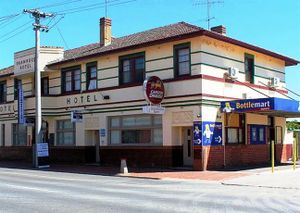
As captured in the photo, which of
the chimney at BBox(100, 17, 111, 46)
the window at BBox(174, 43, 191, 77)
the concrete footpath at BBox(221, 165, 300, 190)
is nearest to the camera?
the concrete footpath at BBox(221, 165, 300, 190)

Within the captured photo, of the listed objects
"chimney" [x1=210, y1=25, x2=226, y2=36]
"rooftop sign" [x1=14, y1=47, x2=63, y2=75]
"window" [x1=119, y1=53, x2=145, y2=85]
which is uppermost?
"chimney" [x1=210, y1=25, x2=226, y2=36]

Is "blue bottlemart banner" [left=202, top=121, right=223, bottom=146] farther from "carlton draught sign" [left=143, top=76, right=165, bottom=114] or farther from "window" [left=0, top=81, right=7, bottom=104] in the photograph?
"window" [left=0, top=81, right=7, bottom=104]

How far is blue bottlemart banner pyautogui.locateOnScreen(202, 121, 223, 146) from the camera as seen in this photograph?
24938mm

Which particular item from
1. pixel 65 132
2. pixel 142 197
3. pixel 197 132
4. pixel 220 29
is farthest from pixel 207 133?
pixel 65 132

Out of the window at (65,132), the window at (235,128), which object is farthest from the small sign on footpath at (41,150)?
the window at (235,128)

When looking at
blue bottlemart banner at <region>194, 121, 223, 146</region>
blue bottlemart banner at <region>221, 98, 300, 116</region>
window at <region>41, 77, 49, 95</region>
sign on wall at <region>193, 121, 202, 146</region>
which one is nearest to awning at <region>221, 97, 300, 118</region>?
blue bottlemart banner at <region>221, 98, 300, 116</region>

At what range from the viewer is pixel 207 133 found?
82.3 ft

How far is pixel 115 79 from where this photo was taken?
1166 inches

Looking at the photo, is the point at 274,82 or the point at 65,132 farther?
the point at 65,132

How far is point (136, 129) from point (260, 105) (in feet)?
24.1

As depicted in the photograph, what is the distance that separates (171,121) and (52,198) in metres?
→ 13.0

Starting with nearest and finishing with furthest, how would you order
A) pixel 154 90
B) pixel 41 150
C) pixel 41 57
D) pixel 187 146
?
pixel 154 90
pixel 187 146
pixel 41 150
pixel 41 57

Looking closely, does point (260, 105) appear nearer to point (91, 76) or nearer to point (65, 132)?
point (91, 76)

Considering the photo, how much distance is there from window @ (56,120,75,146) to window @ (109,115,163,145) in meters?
4.04
